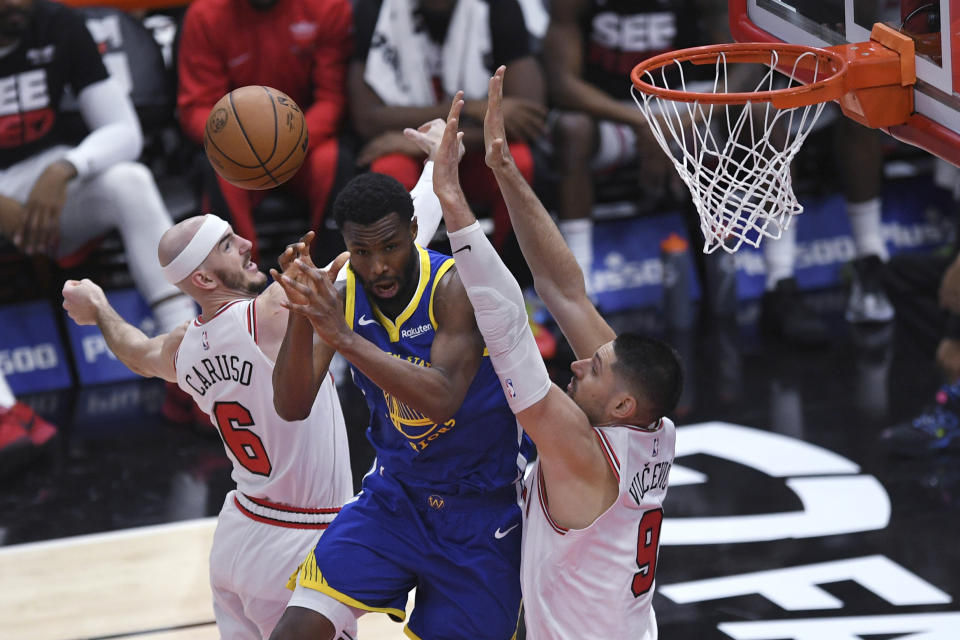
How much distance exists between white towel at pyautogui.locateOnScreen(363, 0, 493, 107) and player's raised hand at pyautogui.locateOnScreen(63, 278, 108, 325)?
10.3 ft

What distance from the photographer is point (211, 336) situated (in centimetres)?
362

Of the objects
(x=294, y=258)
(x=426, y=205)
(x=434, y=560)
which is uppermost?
(x=294, y=258)

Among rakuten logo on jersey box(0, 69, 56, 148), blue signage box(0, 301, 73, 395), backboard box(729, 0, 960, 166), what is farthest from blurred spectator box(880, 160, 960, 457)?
rakuten logo on jersey box(0, 69, 56, 148)

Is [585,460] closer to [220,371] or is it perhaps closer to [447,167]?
[447,167]

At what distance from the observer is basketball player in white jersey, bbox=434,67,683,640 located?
9.73ft

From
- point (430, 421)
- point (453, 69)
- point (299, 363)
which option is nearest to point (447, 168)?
point (299, 363)

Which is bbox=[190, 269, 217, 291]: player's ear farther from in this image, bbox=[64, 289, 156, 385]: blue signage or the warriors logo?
bbox=[64, 289, 156, 385]: blue signage

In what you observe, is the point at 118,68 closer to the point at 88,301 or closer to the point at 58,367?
the point at 58,367

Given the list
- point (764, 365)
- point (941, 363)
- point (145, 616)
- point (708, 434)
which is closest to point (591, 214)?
point (764, 365)

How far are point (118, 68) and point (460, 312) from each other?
4638mm

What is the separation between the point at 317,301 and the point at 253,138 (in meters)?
0.95

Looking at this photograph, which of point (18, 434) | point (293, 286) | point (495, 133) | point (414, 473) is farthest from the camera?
point (18, 434)

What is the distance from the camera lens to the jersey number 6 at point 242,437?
3641 mm

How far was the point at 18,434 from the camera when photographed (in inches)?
233
